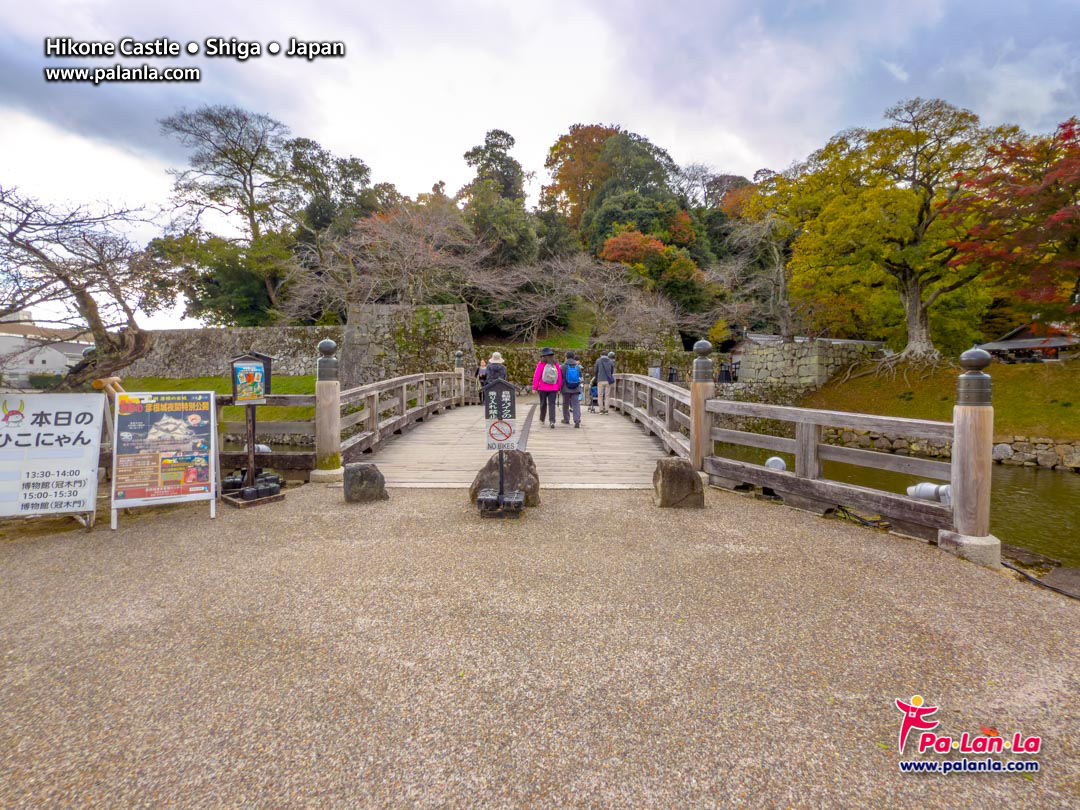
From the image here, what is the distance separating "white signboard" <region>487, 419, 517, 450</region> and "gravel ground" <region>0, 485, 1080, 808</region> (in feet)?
2.65

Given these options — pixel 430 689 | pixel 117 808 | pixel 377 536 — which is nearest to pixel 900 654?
pixel 430 689

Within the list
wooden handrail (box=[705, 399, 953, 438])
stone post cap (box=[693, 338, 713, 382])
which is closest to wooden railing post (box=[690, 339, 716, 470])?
stone post cap (box=[693, 338, 713, 382])

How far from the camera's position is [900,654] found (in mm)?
2305

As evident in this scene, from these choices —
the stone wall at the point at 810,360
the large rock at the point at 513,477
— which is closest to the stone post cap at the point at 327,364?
the large rock at the point at 513,477

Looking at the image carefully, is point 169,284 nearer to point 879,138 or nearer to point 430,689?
point 430,689

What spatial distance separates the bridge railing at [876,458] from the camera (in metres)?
3.43

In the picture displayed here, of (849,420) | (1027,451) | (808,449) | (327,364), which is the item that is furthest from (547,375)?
(1027,451)

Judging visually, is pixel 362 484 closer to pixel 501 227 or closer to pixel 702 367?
pixel 702 367

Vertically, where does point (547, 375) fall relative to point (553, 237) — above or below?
below

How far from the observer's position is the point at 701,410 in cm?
561

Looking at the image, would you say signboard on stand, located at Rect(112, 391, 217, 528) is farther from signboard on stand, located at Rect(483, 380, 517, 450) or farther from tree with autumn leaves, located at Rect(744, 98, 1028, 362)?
tree with autumn leaves, located at Rect(744, 98, 1028, 362)

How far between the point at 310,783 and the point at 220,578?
201 cm

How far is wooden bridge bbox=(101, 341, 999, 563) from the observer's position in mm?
3479

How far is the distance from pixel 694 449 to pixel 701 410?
49 cm
